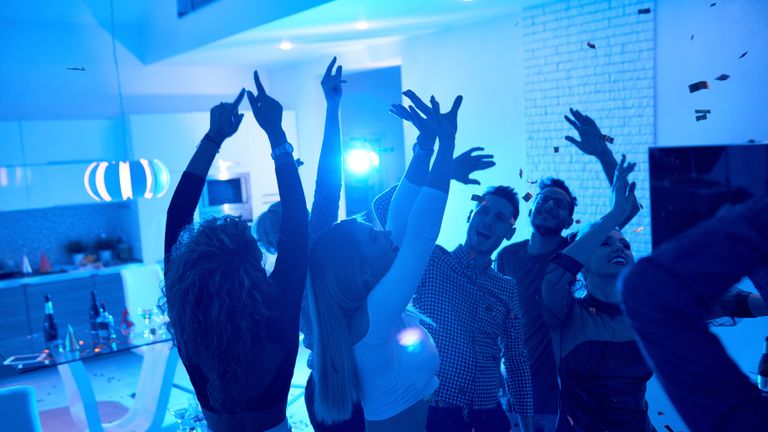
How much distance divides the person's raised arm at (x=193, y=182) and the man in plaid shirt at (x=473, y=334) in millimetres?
837

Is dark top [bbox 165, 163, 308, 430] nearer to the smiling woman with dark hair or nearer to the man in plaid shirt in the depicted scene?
the man in plaid shirt

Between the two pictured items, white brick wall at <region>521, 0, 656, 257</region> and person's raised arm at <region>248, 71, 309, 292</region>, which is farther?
white brick wall at <region>521, 0, 656, 257</region>

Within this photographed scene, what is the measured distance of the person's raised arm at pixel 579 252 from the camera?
197cm

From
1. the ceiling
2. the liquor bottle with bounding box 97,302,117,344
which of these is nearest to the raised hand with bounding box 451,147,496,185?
the ceiling

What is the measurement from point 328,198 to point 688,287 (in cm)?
169

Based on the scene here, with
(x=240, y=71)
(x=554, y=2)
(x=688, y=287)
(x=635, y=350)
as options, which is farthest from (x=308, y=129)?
(x=688, y=287)

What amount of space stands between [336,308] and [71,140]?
5408mm

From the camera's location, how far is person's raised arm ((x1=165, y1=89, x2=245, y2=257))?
1.72 m

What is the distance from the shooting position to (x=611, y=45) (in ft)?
13.7

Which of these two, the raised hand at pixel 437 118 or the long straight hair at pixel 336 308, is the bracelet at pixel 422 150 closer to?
the raised hand at pixel 437 118

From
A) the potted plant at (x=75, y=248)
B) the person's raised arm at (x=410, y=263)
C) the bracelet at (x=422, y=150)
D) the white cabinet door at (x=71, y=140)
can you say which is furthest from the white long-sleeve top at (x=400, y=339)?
the potted plant at (x=75, y=248)

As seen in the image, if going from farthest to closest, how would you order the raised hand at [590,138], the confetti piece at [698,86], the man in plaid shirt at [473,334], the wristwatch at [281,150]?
the confetti piece at [698,86] < the raised hand at [590,138] < the man in plaid shirt at [473,334] < the wristwatch at [281,150]

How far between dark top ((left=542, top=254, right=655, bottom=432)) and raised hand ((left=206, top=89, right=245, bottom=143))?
3.60ft

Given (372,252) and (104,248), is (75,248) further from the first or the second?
(372,252)
